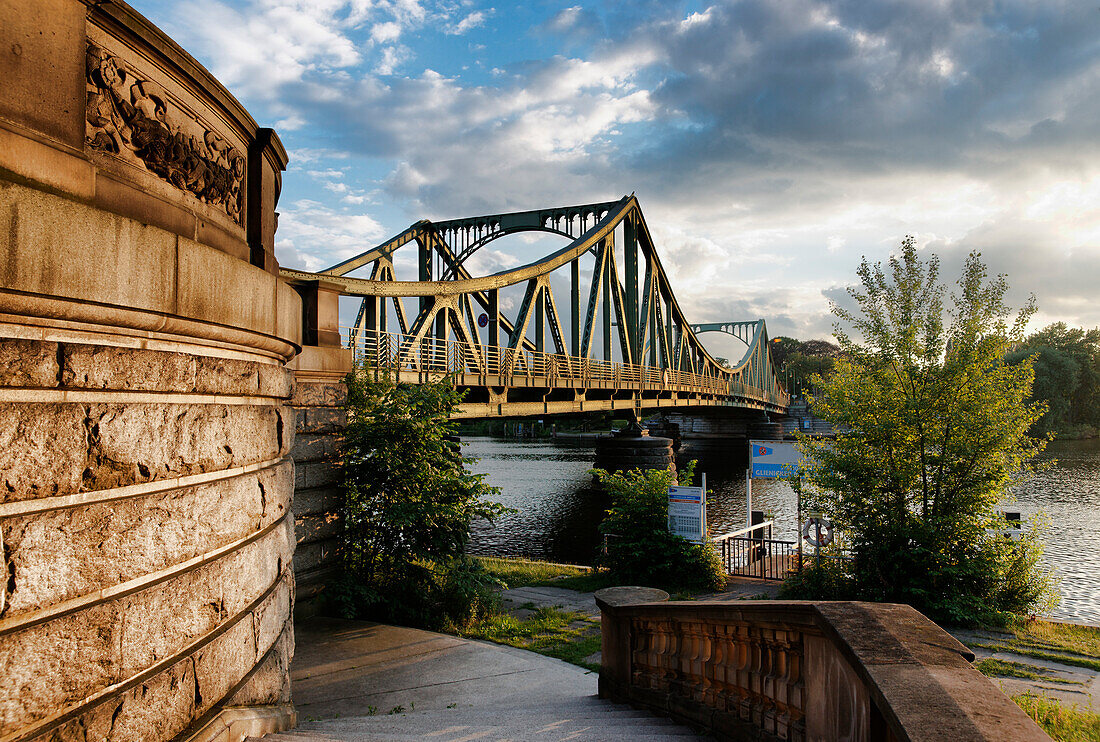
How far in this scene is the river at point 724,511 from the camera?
16.0 m

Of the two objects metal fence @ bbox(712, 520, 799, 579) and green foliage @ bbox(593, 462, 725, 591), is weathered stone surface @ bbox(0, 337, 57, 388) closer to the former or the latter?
green foliage @ bbox(593, 462, 725, 591)

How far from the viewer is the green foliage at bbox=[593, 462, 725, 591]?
10781mm

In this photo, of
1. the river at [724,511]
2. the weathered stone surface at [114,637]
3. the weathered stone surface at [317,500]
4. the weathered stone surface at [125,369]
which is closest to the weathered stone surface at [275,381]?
the weathered stone surface at [125,369]

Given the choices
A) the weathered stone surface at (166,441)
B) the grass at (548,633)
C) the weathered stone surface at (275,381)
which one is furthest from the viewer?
the grass at (548,633)

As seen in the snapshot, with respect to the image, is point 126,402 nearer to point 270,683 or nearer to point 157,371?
point 157,371

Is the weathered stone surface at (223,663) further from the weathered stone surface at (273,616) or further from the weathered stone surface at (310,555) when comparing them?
the weathered stone surface at (310,555)

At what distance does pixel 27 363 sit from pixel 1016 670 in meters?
8.04

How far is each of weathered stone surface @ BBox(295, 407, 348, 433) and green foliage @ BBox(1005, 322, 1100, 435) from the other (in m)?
60.8

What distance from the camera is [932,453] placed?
9.34 m

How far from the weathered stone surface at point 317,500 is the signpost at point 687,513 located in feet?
18.7

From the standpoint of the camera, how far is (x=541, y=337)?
27.7 metres

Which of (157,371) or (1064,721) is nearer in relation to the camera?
(157,371)

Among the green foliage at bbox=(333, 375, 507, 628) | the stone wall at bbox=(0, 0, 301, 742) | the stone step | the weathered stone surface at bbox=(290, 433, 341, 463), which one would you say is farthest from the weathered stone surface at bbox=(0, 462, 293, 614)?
the green foliage at bbox=(333, 375, 507, 628)

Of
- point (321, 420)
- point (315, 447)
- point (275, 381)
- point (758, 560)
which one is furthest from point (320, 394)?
point (758, 560)
